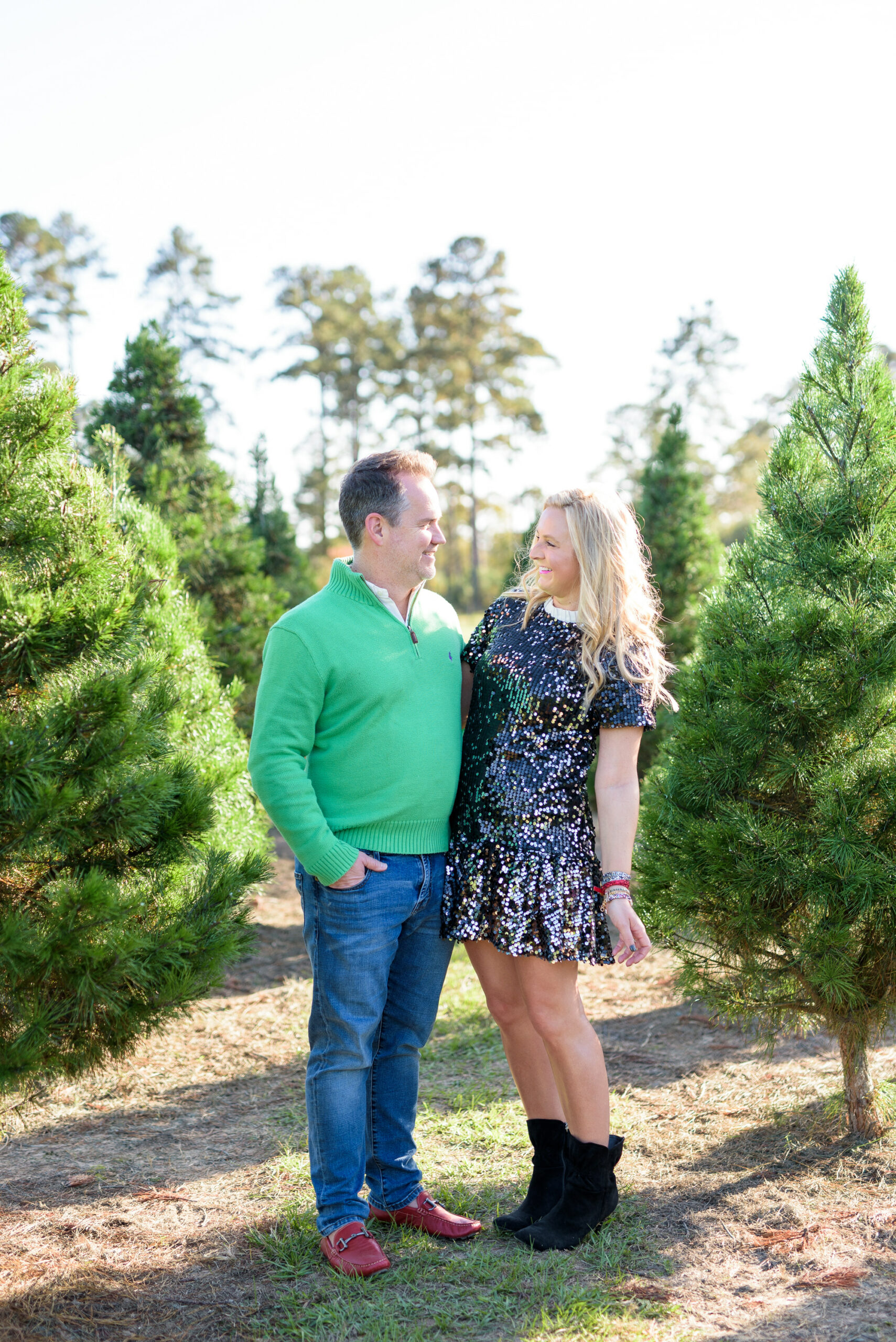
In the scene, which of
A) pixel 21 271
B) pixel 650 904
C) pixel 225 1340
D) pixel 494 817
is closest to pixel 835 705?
pixel 650 904

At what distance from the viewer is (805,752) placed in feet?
10.9

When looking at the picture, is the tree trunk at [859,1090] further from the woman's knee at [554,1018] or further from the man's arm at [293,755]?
the man's arm at [293,755]

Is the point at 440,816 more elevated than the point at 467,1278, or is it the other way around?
the point at 440,816

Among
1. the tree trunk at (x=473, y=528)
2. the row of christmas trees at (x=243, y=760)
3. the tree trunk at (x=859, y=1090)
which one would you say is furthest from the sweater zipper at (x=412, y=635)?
the tree trunk at (x=473, y=528)

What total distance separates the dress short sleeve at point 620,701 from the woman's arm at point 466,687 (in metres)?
0.46

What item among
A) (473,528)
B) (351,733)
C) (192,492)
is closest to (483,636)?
(351,733)

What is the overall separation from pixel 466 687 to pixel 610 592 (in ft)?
1.89

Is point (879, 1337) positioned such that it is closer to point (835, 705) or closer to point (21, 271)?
point (835, 705)

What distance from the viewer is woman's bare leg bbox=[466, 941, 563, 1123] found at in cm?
296

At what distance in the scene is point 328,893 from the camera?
8.98 feet

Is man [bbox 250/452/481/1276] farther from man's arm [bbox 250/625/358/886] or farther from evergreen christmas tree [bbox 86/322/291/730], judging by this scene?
evergreen christmas tree [bbox 86/322/291/730]

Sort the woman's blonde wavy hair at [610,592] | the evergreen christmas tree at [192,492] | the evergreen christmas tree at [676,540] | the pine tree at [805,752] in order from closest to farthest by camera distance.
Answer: the woman's blonde wavy hair at [610,592] < the pine tree at [805,752] < the evergreen christmas tree at [192,492] < the evergreen christmas tree at [676,540]

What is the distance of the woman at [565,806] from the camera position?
2.79m

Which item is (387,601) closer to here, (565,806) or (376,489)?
(376,489)
